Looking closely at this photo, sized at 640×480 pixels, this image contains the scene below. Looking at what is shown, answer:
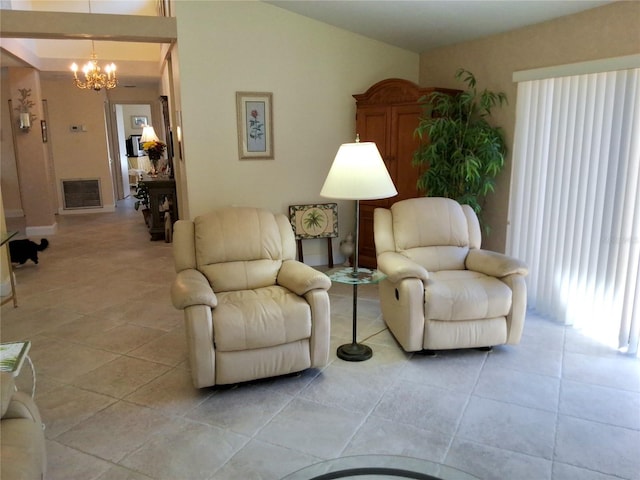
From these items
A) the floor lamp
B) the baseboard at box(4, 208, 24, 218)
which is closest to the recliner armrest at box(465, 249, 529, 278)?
the floor lamp

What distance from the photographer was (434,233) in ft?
12.0

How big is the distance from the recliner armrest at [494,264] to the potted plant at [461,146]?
0.79 m

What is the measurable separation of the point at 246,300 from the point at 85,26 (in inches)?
130

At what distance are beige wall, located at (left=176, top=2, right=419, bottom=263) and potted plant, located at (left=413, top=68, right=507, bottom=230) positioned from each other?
1.10m

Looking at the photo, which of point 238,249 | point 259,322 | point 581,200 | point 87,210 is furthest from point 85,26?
point 87,210

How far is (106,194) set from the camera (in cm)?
966

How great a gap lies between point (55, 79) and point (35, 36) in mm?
4781

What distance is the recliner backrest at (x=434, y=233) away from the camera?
3.61m

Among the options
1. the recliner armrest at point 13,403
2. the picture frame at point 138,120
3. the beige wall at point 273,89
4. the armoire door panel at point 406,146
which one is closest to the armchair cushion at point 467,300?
the armoire door panel at point 406,146

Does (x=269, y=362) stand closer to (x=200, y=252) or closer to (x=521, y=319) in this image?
(x=200, y=252)

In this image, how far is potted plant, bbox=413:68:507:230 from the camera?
13.3ft

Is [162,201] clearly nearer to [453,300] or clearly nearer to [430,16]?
[430,16]

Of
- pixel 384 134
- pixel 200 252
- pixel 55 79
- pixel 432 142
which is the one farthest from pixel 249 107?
pixel 55 79

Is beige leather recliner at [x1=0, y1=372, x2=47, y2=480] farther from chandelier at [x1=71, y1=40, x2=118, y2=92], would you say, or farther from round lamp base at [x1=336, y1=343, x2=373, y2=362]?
chandelier at [x1=71, y1=40, x2=118, y2=92]
